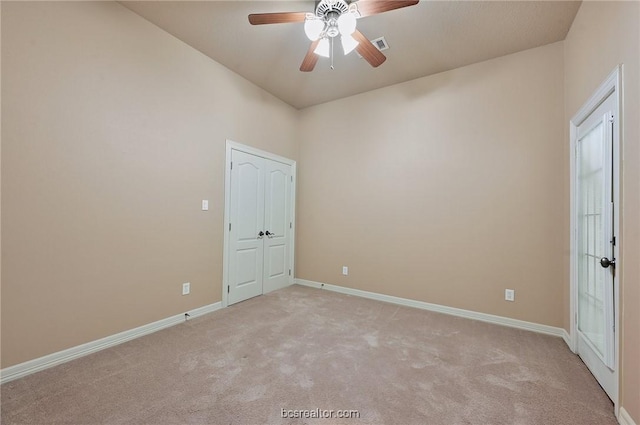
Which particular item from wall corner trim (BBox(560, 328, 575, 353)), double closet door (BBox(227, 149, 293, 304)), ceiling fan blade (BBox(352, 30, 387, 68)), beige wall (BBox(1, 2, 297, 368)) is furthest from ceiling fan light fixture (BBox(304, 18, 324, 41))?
wall corner trim (BBox(560, 328, 575, 353))

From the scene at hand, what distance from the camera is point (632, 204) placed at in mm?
1498

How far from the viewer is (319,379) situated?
194 centimetres

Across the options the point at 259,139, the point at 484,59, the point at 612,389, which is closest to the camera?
the point at 612,389

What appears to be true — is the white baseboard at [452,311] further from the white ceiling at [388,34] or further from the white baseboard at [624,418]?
the white ceiling at [388,34]

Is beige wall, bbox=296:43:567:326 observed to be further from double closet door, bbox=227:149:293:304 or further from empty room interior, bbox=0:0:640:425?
double closet door, bbox=227:149:293:304

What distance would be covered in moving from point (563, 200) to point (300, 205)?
348cm

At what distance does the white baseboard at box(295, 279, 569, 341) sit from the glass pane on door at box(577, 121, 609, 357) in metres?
0.48

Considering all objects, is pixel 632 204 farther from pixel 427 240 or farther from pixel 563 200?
pixel 427 240

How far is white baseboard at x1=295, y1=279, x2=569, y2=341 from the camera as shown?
2.75 m

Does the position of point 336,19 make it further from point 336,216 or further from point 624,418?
point 624,418

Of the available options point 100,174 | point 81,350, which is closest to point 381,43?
point 100,174

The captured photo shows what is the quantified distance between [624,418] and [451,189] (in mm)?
2341

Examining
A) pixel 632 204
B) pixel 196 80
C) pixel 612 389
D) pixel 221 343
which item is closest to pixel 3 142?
pixel 196 80

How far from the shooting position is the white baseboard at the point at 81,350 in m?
1.89
